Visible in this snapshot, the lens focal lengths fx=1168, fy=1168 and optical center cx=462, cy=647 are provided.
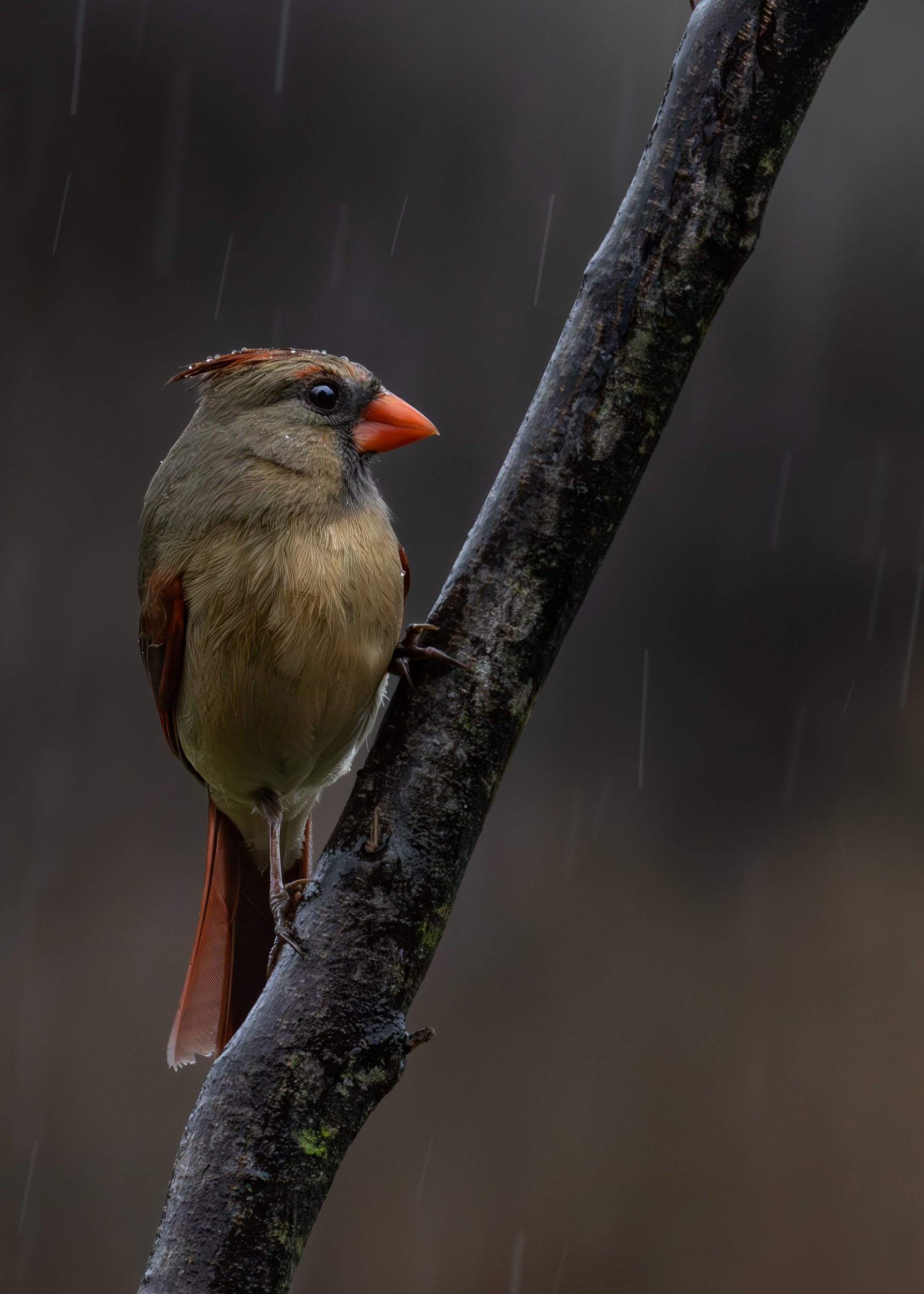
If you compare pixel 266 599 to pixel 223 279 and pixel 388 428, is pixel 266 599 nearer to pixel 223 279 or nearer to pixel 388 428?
pixel 388 428

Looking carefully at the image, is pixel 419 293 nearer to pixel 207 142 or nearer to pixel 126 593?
pixel 207 142

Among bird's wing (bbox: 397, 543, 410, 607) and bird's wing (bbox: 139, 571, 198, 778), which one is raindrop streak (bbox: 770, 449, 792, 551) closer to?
bird's wing (bbox: 397, 543, 410, 607)

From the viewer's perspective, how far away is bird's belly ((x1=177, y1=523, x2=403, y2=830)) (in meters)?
1.67

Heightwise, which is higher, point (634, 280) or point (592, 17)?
point (592, 17)

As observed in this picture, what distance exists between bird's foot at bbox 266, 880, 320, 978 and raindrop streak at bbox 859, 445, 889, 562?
2.79m

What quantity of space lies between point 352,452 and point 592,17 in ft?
10.2

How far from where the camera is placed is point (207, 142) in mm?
4238

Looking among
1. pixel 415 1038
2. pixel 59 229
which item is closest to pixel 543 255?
pixel 59 229

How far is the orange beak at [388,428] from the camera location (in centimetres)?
186

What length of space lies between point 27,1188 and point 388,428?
3.09m

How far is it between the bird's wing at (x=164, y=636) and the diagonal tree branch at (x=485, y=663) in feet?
1.57

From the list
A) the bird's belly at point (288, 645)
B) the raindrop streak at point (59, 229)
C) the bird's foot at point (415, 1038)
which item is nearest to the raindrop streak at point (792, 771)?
the bird's belly at point (288, 645)

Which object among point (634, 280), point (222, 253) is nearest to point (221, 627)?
point (634, 280)

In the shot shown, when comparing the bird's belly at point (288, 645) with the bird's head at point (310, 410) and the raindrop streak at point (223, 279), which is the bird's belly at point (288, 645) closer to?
the bird's head at point (310, 410)
